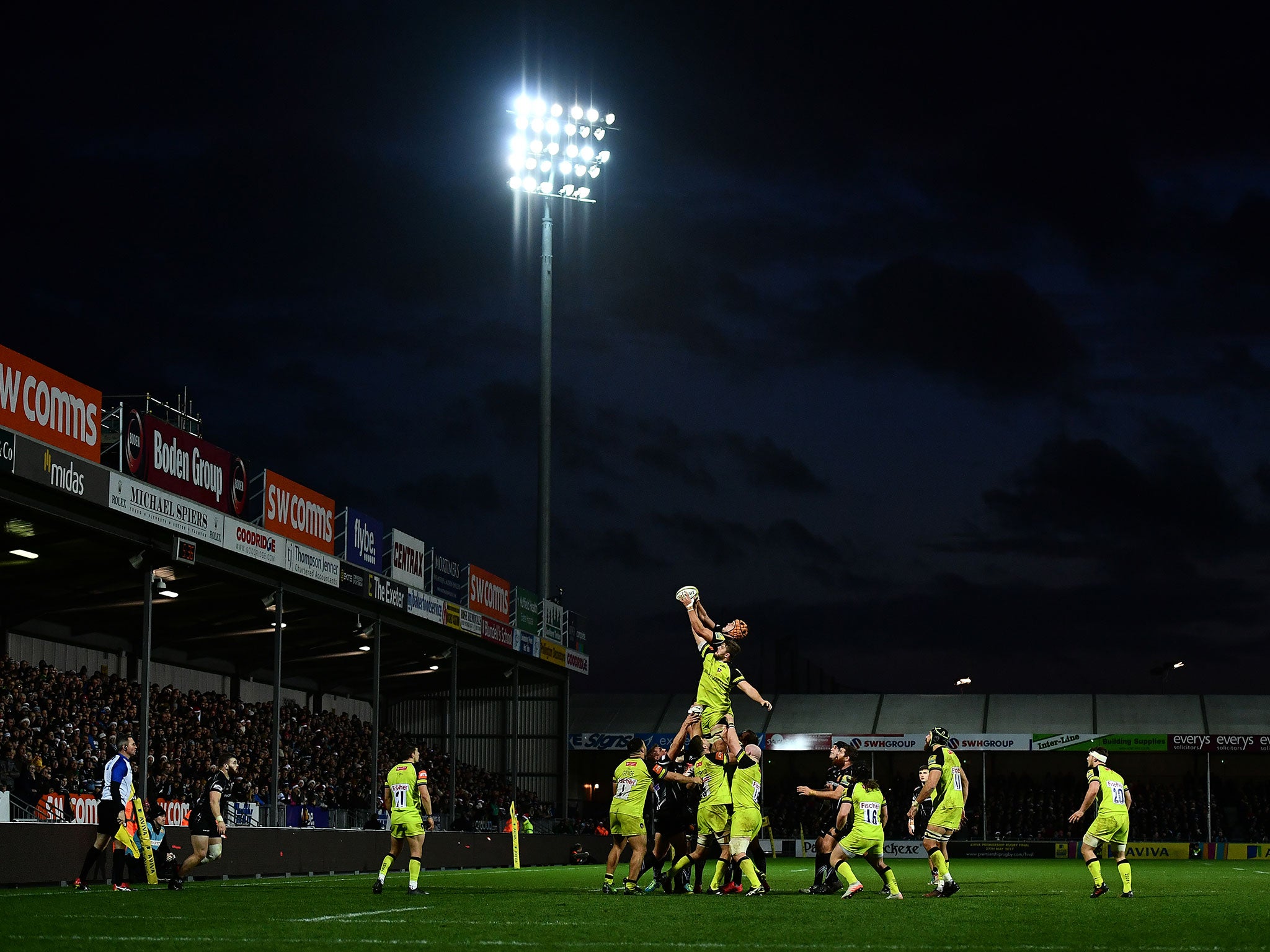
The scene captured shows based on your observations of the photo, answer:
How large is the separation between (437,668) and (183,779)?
19.0 meters

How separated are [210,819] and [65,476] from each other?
6.25 meters

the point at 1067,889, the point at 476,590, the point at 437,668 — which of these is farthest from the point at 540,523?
the point at 1067,889

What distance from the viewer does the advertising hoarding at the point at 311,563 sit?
32031 millimetres

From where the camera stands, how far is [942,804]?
18.8 metres

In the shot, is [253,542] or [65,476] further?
[253,542]

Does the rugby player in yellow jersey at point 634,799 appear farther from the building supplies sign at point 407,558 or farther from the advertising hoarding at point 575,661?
the advertising hoarding at point 575,661

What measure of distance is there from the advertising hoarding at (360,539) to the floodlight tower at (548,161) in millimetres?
8202

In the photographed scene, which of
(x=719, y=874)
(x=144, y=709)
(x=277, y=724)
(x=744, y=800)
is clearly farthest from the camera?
(x=277, y=724)

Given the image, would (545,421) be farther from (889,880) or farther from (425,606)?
(889,880)

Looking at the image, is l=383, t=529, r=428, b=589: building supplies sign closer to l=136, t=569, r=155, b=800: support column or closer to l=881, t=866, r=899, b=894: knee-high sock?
l=136, t=569, r=155, b=800: support column

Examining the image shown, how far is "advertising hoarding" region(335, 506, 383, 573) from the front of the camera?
3519 cm

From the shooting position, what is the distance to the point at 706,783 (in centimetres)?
1825

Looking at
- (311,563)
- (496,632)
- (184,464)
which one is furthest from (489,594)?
(184,464)

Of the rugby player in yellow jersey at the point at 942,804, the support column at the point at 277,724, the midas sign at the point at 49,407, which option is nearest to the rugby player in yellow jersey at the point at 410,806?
the rugby player in yellow jersey at the point at 942,804
